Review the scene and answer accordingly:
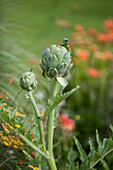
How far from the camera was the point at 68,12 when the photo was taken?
15.0 feet

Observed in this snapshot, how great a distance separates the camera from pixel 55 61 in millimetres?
624

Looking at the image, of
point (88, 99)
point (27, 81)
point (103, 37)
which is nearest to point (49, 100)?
point (27, 81)

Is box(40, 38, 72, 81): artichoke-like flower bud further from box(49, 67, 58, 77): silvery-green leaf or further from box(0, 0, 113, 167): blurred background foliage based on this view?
box(0, 0, 113, 167): blurred background foliage

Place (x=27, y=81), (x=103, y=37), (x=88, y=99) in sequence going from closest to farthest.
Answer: (x=27, y=81), (x=88, y=99), (x=103, y=37)

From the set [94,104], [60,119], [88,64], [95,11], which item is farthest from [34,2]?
[60,119]

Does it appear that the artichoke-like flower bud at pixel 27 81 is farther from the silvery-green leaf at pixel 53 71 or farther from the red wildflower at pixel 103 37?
the red wildflower at pixel 103 37

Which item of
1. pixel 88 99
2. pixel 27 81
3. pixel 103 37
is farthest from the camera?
pixel 103 37

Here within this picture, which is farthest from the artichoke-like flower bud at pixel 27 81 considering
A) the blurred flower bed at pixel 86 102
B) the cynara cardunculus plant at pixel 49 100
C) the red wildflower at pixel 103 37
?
the red wildflower at pixel 103 37

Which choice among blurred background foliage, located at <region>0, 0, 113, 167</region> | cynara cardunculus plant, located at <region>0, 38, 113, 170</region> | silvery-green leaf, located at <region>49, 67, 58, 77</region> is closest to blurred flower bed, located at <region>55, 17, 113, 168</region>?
A: blurred background foliage, located at <region>0, 0, 113, 167</region>

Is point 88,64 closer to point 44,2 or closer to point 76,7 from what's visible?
point 76,7

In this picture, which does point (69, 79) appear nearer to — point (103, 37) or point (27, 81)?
point (103, 37)

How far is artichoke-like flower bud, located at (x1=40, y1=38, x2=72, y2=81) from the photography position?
625mm

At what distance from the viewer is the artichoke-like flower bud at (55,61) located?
24.6 inches

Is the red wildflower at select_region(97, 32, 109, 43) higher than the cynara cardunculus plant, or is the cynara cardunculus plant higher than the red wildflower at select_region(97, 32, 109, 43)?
the cynara cardunculus plant
